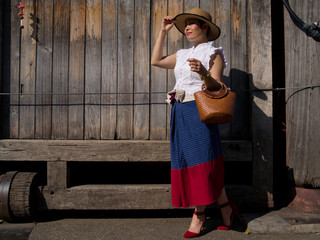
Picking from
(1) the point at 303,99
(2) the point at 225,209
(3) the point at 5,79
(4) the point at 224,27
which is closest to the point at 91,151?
(3) the point at 5,79

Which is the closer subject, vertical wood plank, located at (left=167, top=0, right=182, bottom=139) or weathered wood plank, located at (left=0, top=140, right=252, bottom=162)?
weathered wood plank, located at (left=0, top=140, right=252, bottom=162)

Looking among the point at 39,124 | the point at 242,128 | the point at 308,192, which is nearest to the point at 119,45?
the point at 39,124

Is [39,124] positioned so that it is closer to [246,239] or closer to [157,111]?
[157,111]

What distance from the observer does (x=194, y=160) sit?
2.08 metres

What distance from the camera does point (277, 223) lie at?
7.41ft

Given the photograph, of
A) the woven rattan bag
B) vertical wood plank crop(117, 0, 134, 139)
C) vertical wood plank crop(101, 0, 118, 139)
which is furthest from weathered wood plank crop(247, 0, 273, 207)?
vertical wood plank crop(101, 0, 118, 139)

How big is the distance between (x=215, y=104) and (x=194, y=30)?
680mm

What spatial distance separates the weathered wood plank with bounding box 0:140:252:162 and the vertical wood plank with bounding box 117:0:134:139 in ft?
0.84

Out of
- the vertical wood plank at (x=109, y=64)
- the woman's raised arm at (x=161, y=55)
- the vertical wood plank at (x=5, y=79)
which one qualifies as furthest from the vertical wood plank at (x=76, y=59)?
the woman's raised arm at (x=161, y=55)

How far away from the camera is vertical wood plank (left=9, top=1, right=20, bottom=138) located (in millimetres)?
2789

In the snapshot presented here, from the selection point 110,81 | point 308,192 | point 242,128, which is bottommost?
point 308,192

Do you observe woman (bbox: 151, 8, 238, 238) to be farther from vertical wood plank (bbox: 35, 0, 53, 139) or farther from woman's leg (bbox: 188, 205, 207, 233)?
vertical wood plank (bbox: 35, 0, 53, 139)

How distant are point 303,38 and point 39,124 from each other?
280 centimetres

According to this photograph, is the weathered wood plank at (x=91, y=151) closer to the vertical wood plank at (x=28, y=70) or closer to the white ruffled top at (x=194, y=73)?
the vertical wood plank at (x=28, y=70)
